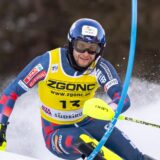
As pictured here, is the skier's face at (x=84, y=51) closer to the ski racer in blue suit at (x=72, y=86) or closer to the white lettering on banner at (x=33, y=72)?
the ski racer in blue suit at (x=72, y=86)

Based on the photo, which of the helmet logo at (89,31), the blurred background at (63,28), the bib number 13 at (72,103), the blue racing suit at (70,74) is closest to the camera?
the helmet logo at (89,31)

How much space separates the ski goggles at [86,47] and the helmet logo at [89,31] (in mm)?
66

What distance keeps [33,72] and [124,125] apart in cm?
274

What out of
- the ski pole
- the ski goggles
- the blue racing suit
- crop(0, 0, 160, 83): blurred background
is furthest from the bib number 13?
crop(0, 0, 160, 83): blurred background

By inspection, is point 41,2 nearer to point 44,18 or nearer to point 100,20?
point 44,18

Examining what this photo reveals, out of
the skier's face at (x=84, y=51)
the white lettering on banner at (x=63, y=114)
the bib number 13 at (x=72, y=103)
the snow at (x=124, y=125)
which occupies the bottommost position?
the snow at (x=124, y=125)

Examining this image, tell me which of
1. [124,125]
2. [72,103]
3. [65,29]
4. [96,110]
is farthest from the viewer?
[65,29]

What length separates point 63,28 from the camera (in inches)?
385

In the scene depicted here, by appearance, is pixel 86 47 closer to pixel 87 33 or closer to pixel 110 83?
pixel 87 33

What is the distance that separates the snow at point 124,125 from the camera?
21.5 ft

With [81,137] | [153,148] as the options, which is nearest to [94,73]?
[81,137]

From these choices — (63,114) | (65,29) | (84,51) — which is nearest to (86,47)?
(84,51)

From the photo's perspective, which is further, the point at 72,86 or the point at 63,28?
the point at 63,28

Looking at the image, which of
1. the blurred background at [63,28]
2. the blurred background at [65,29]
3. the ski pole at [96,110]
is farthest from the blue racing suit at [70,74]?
the blurred background at [63,28]
